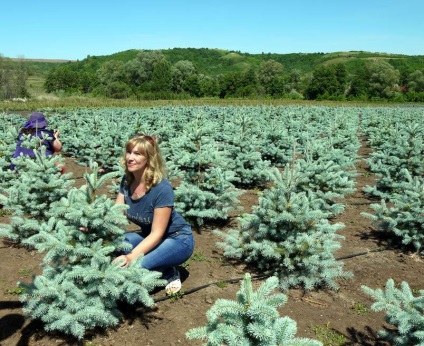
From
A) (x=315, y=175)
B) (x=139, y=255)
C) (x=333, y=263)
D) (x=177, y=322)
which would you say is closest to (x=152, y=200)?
(x=139, y=255)

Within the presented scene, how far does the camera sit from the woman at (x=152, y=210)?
3.92 m

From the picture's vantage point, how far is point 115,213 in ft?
10.9

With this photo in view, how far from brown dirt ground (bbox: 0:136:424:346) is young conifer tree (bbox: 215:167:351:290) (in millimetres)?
225

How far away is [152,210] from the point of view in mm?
4027

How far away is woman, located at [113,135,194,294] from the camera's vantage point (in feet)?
12.9

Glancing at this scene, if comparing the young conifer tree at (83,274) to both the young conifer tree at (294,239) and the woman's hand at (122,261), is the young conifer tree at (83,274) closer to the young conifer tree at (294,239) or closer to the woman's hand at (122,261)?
the woman's hand at (122,261)

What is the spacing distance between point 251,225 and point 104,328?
2206 mm

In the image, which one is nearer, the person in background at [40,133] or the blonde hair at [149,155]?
the blonde hair at [149,155]

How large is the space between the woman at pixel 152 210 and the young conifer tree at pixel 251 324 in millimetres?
1684

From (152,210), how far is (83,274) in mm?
1090

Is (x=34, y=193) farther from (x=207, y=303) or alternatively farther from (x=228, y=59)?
(x=228, y=59)

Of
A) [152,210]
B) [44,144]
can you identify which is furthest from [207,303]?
[44,144]

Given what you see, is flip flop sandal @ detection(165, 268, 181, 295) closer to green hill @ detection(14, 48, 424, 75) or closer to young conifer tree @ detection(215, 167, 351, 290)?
young conifer tree @ detection(215, 167, 351, 290)

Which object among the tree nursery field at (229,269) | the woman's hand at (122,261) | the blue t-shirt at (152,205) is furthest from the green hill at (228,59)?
the woman's hand at (122,261)
